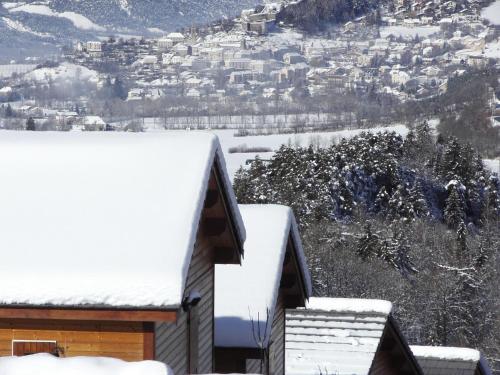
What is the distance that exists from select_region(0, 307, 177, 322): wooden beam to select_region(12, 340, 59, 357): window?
0.35 metres

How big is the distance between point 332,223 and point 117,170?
169ft

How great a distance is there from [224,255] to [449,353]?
1014 centimetres

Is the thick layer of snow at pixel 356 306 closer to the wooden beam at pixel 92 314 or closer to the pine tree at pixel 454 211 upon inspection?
the wooden beam at pixel 92 314

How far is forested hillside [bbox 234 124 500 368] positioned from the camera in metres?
46.6

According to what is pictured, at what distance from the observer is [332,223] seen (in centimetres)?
6091

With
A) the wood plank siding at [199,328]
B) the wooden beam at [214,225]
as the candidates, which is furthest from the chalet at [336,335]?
the wooden beam at [214,225]

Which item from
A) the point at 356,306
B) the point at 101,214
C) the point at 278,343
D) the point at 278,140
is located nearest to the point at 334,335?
the point at 356,306

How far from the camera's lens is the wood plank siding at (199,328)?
374 inches

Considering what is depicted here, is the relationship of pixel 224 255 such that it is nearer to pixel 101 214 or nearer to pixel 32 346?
pixel 101 214

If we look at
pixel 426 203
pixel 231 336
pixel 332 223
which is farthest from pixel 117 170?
pixel 426 203

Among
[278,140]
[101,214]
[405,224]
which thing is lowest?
[278,140]

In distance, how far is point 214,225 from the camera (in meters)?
10.7

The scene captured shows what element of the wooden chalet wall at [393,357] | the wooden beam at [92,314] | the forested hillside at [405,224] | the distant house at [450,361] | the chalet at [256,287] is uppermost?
the wooden beam at [92,314]

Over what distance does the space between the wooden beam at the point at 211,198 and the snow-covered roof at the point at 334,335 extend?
15.3ft
